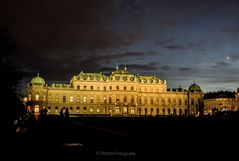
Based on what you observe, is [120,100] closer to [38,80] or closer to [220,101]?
[38,80]

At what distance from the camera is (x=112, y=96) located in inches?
4700

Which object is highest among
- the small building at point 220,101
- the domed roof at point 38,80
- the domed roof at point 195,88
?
the domed roof at point 38,80

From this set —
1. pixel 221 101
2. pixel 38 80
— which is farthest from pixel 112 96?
pixel 221 101

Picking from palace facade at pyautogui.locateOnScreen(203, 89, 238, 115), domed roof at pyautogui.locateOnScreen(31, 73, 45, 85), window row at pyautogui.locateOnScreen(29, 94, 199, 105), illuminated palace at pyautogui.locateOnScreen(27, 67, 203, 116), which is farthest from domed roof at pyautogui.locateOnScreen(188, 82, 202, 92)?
domed roof at pyautogui.locateOnScreen(31, 73, 45, 85)

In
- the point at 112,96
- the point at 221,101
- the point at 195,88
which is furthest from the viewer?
the point at 221,101

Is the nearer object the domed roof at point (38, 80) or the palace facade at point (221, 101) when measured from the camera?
the domed roof at point (38, 80)

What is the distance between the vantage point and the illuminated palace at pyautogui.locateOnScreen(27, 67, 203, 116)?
4476 inches

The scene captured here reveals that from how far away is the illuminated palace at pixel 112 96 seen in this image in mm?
113688

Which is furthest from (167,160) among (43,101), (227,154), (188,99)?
(188,99)

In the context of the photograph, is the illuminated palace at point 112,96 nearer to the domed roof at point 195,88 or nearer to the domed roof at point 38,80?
the domed roof at point 38,80

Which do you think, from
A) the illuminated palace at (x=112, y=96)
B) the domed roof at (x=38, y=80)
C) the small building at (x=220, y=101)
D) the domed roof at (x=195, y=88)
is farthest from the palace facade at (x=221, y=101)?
the domed roof at (x=38, y=80)

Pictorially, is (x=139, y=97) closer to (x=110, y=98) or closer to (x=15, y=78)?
→ (x=110, y=98)

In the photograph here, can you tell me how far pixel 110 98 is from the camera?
392ft

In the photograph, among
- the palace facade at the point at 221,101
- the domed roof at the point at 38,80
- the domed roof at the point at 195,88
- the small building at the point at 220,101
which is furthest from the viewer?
the small building at the point at 220,101
